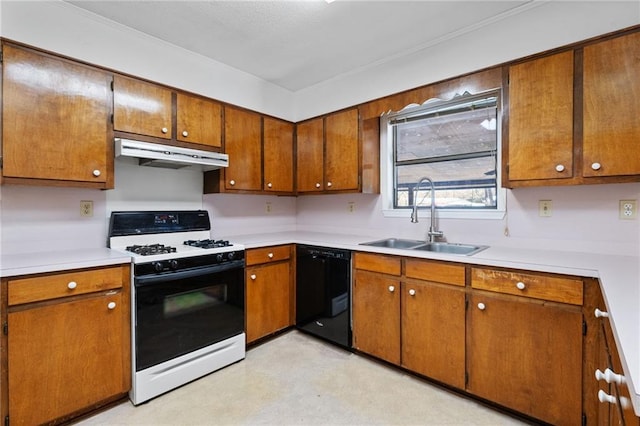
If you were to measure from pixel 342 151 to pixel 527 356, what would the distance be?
215 cm

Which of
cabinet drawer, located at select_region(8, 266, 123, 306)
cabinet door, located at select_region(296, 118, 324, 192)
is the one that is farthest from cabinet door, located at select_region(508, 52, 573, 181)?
cabinet drawer, located at select_region(8, 266, 123, 306)

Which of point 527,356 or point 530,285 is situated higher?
point 530,285

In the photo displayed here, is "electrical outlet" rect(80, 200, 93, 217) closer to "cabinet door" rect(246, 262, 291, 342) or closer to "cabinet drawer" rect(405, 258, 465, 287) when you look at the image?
"cabinet door" rect(246, 262, 291, 342)

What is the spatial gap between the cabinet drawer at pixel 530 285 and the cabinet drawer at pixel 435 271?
89 mm

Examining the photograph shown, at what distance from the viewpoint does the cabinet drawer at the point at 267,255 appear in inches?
103

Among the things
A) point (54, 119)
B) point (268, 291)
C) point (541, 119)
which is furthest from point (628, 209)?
point (54, 119)

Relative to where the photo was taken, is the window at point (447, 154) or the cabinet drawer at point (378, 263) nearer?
the cabinet drawer at point (378, 263)

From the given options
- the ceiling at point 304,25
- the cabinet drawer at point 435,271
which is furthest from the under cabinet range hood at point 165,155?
the cabinet drawer at point 435,271

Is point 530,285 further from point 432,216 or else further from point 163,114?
point 163,114

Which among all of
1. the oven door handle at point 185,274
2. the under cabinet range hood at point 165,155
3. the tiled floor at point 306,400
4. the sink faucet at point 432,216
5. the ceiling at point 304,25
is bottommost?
the tiled floor at point 306,400

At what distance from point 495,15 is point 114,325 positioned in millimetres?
3269

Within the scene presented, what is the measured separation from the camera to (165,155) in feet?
7.31

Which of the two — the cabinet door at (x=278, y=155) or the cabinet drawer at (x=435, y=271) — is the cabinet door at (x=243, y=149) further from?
the cabinet drawer at (x=435, y=271)

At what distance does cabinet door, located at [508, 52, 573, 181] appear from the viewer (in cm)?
186
